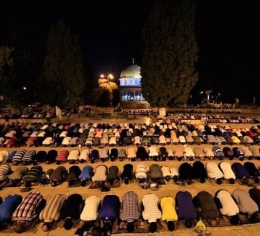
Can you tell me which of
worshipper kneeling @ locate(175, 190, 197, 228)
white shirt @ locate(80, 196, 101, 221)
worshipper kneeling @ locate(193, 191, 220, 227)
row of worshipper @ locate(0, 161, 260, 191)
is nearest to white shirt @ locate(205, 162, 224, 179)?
row of worshipper @ locate(0, 161, 260, 191)

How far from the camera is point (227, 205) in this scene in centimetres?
1041

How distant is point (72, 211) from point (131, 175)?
4191 millimetres

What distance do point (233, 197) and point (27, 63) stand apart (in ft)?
75.2

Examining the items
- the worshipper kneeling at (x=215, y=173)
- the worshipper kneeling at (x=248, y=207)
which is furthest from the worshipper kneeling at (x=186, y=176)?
the worshipper kneeling at (x=248, y=207)

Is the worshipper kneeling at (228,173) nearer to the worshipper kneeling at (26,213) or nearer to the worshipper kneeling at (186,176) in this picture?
the worshipper kneeling at (186,176)

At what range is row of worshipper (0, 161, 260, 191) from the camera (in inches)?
528

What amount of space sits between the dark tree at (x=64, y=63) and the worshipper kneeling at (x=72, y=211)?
28.9 m

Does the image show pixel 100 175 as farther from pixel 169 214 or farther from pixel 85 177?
pixel 169 214

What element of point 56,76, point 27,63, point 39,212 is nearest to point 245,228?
point 39,212

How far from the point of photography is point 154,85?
1378 inches

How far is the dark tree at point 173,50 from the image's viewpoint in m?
34.0

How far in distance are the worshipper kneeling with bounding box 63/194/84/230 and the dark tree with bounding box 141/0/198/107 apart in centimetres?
2578

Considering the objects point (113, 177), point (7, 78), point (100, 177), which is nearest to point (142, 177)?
point (113, 177)

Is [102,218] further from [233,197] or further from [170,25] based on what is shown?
[170,25]
